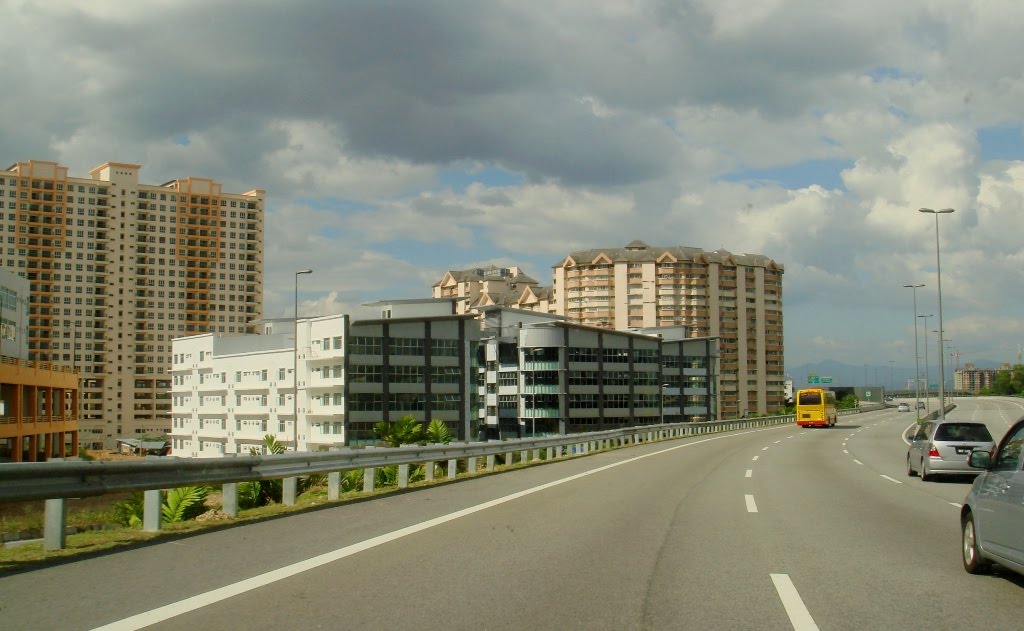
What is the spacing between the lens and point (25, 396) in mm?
57562

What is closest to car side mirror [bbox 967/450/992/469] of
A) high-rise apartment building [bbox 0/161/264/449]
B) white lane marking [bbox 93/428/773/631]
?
white lane marking [bbox 93/428/773/631]

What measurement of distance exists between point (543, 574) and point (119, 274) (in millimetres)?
138855

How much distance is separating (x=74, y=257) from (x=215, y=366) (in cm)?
5085

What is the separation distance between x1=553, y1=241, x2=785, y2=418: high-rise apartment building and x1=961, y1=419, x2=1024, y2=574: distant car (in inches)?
5405

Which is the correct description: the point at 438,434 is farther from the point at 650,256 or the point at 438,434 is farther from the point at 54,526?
the point at 650,256

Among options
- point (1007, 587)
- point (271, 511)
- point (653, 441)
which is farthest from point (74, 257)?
point (1007, 587)

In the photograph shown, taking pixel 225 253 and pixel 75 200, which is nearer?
pixel 75 200

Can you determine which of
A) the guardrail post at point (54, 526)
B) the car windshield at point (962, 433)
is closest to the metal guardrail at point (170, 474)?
the guardrail post at point (54, 526)

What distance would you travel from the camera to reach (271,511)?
1358cm

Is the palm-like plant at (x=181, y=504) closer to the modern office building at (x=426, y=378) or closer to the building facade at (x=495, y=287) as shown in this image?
the modern office building at (x=426, y=378)

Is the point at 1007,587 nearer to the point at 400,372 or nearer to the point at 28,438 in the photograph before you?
the point at 28,438

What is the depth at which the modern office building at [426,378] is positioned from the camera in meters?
77.1

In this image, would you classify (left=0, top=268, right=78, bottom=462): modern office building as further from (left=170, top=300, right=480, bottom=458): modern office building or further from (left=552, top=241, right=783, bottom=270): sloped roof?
A: (left=552, top=241, right=783, bottom=270): sloped roof

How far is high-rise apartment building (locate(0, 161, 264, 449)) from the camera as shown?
12625 centimetres
